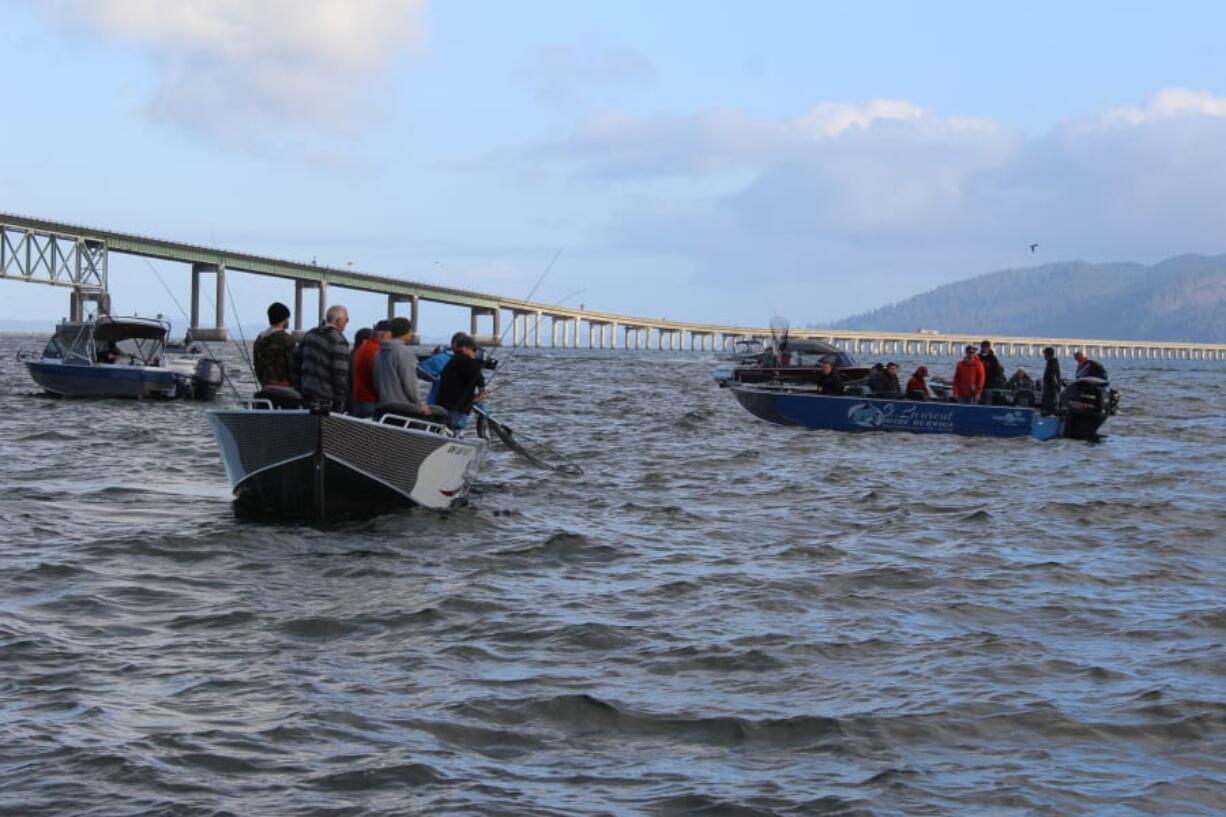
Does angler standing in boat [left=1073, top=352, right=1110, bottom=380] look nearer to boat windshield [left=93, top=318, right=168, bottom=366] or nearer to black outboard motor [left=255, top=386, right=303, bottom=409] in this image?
black outboard motor [left=255, top=386, right=303, bottom=409]

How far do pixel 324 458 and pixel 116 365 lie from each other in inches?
943

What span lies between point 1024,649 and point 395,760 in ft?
15.9

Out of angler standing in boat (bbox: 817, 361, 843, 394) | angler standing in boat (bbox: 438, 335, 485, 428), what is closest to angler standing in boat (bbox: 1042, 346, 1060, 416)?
angler standing in boat (bbox: 817, 361, 843, 394)

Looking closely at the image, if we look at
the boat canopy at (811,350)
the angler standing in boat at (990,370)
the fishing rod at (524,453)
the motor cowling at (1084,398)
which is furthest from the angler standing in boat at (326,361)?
the boat canopy at (811,350)

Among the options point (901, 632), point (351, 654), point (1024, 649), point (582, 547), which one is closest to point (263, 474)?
point (582, 547)

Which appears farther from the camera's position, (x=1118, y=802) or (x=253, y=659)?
(x=253, y=659)

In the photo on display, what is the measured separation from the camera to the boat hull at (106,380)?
36.5m

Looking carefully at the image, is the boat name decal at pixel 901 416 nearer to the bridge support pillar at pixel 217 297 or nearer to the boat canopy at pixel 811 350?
the boat canopy at pixel 811 350

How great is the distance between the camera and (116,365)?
36.7m

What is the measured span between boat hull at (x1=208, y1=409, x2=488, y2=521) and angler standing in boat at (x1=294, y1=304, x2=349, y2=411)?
413mm

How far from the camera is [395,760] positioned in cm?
727

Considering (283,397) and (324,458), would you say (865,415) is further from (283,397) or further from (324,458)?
(324,458)

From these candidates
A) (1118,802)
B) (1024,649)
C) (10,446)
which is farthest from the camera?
(10,446)

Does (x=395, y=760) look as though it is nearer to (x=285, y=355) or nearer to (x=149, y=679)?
(x=149, y=679)
